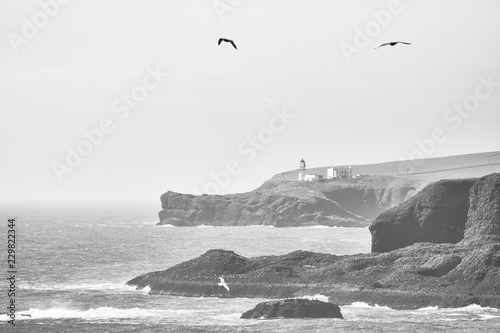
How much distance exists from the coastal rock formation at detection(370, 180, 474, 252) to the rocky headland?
0.10m

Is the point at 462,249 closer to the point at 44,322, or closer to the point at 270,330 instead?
the point at 270,330

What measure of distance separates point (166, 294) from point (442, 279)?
2595 centimetres

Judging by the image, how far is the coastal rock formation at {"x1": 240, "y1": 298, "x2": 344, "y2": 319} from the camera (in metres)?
84.8

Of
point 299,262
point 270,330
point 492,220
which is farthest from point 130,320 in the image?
point 492,220

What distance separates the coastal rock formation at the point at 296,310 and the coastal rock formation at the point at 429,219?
1234 inches

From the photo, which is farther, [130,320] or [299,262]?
[299,262]

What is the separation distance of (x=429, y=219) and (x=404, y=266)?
14.8 metres

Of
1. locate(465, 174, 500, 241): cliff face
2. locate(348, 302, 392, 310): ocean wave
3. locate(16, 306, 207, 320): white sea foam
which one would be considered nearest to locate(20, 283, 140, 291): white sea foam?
locate(16, 306, 207, 320): white sea foam

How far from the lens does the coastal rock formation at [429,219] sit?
114m

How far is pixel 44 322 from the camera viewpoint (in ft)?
285

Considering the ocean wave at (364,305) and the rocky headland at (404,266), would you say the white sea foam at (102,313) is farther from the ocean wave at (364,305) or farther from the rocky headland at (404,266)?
the ocean wave at (364,305)

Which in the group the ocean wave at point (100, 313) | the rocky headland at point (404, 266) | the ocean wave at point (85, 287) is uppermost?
the rocky headland at point (404, 266)

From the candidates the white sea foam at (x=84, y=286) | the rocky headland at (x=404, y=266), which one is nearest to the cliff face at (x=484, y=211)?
the rocky headland at (x=404, y=266)

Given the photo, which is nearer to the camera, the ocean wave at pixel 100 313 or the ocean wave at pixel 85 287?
the ocean wave at pixel 100 313
